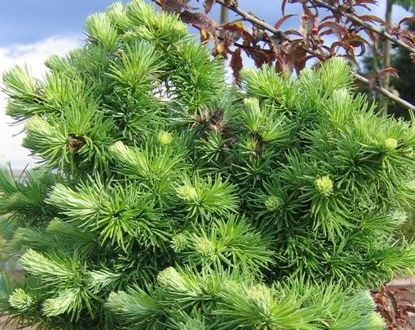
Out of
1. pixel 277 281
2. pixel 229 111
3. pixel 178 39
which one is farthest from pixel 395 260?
pixel 178 39

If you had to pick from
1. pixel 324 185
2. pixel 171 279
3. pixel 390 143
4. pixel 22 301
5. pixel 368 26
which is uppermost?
pixel 368 26

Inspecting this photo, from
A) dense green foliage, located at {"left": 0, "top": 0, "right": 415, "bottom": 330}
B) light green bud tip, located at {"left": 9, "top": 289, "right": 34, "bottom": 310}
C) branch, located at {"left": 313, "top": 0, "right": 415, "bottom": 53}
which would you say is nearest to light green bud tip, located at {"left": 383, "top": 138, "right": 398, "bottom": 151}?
dense green foliage, located at {"left": 0, "top": 0, "right": 415, "bottom": 330}

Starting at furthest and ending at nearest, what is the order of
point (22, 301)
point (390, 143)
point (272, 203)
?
point (22, 301) → point (272, 203) → point (390, 143)

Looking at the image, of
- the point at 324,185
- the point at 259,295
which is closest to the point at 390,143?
the point at 324,185

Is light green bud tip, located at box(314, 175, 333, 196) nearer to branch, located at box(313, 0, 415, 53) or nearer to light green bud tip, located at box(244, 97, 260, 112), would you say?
light green bud tip, located at box(244, 97, 260, 112)

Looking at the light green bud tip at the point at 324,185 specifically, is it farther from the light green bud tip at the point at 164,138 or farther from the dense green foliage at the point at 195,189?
the light green bud tip at the point at 164,138

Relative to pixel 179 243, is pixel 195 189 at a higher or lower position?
higher

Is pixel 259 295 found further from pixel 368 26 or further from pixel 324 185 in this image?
pixel 368 26

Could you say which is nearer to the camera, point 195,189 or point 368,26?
point 195,189

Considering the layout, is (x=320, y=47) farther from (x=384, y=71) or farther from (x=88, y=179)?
(x=88, y=179)
